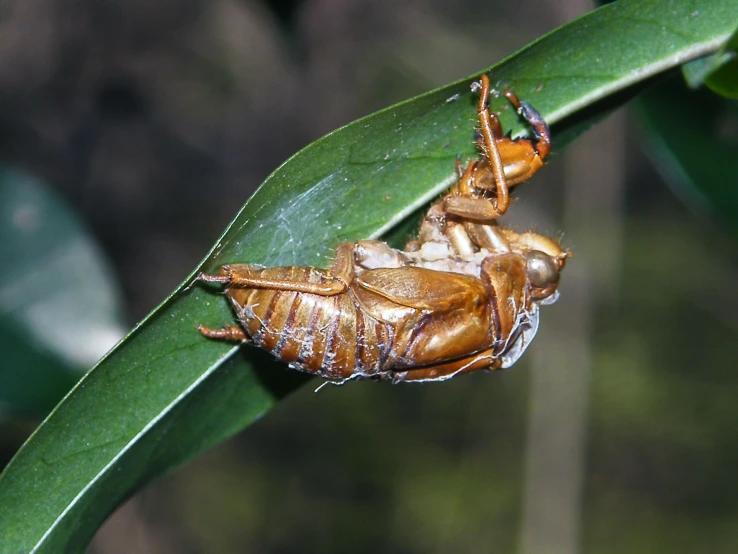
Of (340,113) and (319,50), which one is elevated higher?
(319,50)

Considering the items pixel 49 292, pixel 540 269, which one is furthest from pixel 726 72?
pixel 49 292

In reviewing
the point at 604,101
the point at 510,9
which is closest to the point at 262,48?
the point at 510,9

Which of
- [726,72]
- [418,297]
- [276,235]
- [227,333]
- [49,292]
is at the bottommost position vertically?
[726,72]

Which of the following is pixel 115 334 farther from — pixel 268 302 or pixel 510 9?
pixel 510 9

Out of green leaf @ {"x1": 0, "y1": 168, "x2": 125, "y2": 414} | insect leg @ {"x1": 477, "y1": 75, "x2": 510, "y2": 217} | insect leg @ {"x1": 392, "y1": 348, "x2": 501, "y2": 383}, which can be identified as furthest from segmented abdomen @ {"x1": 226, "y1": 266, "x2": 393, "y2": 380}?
green leaf @ {"x1": 0, "y1": 168, "x2": 125, "y2": 414}

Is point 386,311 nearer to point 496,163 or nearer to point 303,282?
point 303,282

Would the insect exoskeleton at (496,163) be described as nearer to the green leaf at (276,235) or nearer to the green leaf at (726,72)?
the green leaf at (276,235)
